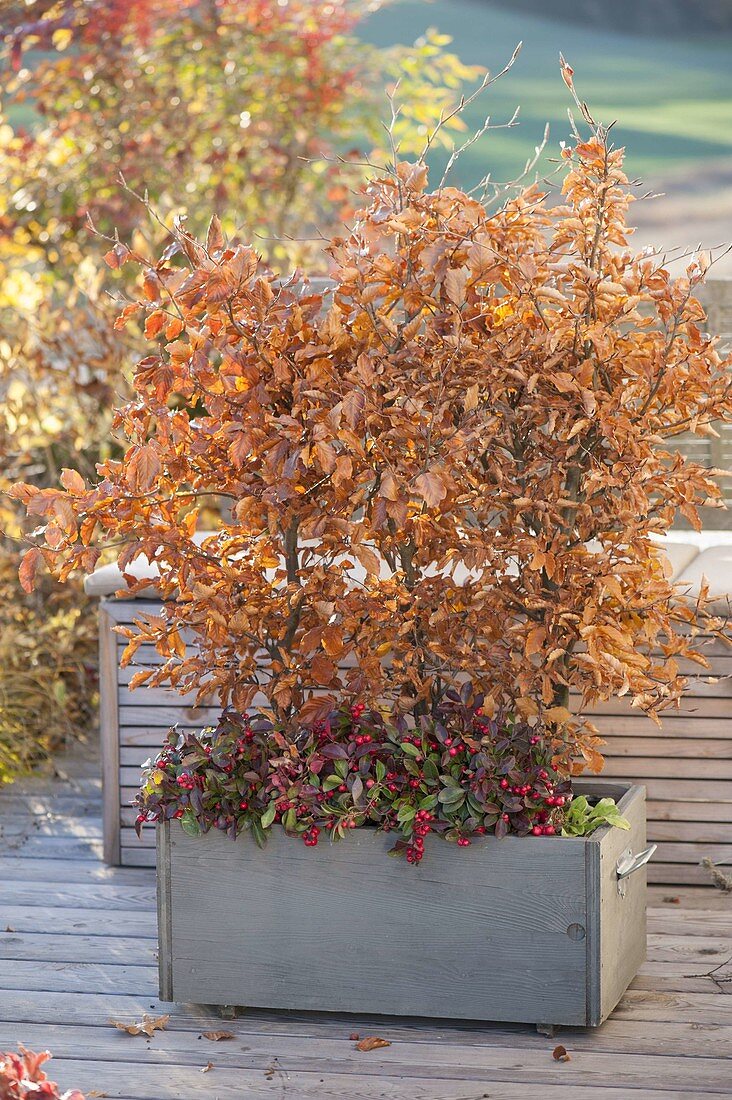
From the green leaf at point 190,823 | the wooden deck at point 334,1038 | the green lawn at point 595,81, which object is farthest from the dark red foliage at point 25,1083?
the green lawn at point 595,81

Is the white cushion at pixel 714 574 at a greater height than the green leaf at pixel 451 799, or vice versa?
the white cushion at pixel 714 574

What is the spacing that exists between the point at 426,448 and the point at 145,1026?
992 mm

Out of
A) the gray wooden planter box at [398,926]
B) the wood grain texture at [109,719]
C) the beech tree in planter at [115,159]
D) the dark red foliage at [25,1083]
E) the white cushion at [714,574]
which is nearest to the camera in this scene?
the dark red foliage at [25,1083]

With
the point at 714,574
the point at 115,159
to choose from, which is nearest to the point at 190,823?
the point at 714,574

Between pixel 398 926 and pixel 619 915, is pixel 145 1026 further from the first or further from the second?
pixel 619 915

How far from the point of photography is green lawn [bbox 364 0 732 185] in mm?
7371

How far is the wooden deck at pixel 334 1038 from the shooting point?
6.56ft

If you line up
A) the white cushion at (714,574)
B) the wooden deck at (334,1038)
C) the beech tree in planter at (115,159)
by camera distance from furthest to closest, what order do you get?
1. the beech tree in planter at (115,159)
2. the white cushion at (714,574)
3. the wooden deck at (334,1038)

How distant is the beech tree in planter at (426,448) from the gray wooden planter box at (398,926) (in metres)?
0.20

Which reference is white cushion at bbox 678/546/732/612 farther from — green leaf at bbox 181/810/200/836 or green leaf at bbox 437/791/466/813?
green leaf at bbox 181/810/200/836

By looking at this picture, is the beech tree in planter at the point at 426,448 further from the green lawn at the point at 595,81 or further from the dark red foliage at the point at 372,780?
the green lawn at the point at 595,81

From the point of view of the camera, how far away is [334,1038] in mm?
2164

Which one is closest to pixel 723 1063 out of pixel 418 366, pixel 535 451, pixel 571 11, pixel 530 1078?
pixel 530 1078

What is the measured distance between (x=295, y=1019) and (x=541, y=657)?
71cm
